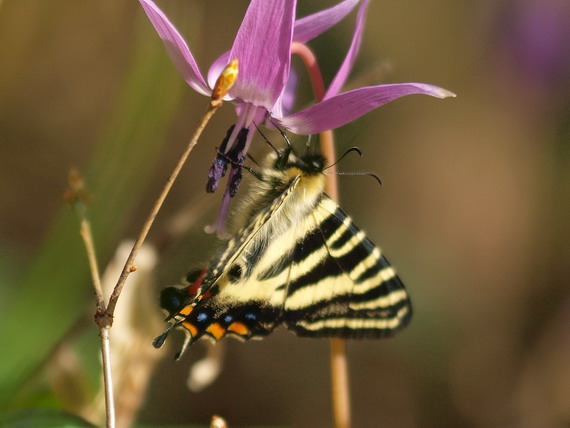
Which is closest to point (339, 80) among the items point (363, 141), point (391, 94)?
point (391, 94)

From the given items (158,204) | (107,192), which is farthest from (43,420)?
(107,192)

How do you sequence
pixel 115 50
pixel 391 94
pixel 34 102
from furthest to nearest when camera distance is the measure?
1. pixel 115 50
2. pixel 34 102
3. pixel 391 94

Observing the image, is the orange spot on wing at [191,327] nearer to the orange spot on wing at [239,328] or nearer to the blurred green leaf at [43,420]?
the orange spot on wing at [239,328]

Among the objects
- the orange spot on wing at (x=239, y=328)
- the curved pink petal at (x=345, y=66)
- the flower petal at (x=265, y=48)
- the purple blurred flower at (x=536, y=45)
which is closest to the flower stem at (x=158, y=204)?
the flower petal at (x=265, y=48)

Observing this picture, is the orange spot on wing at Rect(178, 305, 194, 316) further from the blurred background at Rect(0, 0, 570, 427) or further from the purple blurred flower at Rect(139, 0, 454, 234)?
the blurred background at Rect(0, 0, 570, 427)

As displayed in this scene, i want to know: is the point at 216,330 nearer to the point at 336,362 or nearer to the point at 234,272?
the point at 234,272

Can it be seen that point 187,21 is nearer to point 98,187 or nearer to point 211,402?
point 98,187

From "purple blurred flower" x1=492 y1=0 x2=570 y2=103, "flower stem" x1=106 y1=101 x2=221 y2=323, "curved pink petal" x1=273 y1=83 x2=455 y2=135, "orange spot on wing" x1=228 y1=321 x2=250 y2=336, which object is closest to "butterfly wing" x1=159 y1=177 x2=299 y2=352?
"orange spot on wing" x1=228 y1=321 x2=250 y2=336
